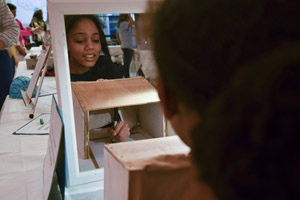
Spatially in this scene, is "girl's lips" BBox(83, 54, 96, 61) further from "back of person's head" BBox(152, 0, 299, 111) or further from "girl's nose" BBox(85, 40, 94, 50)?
"back of person's head" BBox(152, 0, 299, 111)

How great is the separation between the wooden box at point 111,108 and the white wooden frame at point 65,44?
2 cm

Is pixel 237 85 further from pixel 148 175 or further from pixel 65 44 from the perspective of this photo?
pixel 65 44

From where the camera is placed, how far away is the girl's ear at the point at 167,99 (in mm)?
260

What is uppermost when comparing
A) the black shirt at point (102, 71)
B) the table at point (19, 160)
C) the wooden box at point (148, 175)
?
the black shirt at point (102, 71)

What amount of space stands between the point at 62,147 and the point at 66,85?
0.88ft

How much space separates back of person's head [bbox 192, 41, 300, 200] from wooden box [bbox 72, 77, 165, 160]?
0.56m

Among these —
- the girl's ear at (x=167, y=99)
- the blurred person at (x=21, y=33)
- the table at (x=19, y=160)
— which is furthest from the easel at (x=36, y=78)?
the blurred person at (x=21, y=33)

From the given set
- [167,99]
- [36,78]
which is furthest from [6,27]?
[167,99]

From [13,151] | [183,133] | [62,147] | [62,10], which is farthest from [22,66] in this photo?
[183,133]

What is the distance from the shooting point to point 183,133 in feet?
1.00

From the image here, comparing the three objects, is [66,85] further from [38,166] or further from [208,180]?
[208,180]

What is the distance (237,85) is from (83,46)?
62cm

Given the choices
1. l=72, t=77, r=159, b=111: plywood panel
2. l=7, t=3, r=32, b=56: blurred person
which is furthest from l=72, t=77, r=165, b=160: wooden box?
l=7, t=3, r=32, b=56: blurred person

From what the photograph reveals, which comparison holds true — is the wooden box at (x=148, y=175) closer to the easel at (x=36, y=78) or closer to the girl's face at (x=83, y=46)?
the girl's face at (x=83, y=46)
